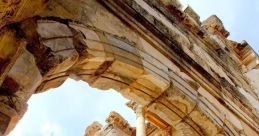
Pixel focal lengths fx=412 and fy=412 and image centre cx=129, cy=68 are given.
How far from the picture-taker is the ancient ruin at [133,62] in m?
2.73

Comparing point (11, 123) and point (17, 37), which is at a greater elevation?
point (17, 37)

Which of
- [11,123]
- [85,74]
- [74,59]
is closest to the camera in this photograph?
[11,123]

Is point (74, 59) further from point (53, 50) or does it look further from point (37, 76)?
point (37, 76)

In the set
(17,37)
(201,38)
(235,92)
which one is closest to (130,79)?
(17,37)

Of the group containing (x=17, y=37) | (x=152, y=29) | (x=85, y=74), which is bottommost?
(x=17, y=37)

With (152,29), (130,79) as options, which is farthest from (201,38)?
(130,79)

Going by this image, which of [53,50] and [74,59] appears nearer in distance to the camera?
[53,50]

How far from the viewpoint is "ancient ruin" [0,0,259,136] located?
2.73 meters

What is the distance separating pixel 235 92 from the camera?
6.17 meters

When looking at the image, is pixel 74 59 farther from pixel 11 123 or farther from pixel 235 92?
pixel 235 92

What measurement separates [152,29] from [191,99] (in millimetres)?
948

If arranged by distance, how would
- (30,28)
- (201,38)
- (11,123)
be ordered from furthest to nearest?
(201,38) → (30,28) → (11,123)

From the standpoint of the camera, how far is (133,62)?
407 cm

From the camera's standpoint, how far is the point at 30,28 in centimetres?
299
